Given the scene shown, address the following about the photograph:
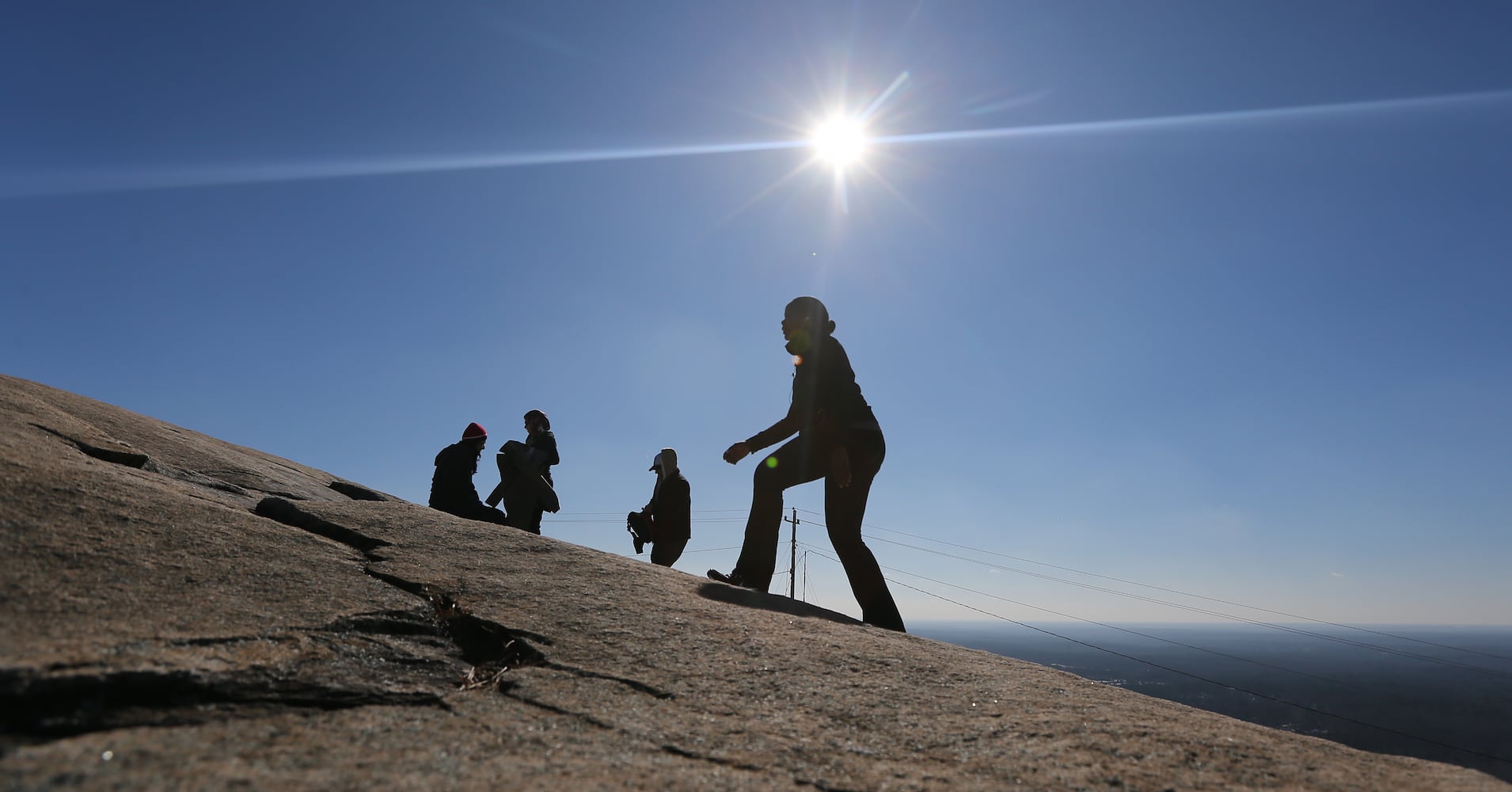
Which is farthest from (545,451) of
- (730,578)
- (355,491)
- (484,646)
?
(484,646)

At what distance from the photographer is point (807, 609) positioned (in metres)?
4.86

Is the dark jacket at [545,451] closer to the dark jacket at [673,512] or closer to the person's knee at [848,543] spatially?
the dark jacket at [673,512]

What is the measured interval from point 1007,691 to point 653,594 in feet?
6.15

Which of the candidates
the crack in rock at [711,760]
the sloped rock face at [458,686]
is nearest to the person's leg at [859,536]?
the sloped rock face at [458,686]

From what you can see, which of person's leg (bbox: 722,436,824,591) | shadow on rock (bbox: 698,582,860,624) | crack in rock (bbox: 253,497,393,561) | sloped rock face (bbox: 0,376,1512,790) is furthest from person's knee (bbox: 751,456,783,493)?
crack in rock (bbox: 253,497,393,561)

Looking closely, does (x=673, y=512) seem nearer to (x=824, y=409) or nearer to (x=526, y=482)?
(x=526, y=482)

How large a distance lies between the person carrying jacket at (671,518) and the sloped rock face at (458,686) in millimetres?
4600

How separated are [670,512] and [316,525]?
488 cm

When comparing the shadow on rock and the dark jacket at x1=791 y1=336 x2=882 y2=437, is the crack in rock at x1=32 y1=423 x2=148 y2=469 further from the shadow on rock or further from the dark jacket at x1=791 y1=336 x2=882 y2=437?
the dark jacket at x1=791 y1=336 x2=882 y2=437

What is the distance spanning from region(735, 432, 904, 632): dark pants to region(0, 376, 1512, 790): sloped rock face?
110 centimetres

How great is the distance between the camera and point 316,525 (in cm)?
411

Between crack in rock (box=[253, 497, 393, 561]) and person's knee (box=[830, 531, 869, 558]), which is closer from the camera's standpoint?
crack in rock (box=[253, 497, 393, 561])

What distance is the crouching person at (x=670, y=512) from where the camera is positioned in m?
8.70

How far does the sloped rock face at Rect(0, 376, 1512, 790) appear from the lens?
5.85 feet
